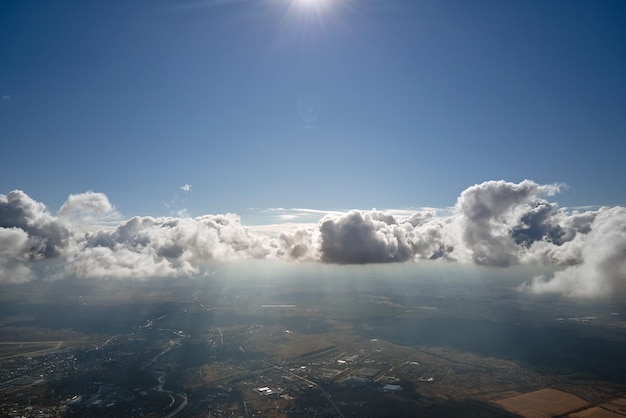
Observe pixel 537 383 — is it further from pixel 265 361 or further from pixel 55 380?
pixel 55 380

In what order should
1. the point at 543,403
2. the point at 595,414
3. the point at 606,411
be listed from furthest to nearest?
the point at 543,403 → the point at 606,411 → the point at 595,414

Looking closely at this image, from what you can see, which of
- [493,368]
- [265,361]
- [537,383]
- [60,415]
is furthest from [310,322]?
[60,415]

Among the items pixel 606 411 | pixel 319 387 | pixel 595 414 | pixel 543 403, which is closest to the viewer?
pixel 595 414

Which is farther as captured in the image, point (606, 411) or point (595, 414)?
point (606, 411)

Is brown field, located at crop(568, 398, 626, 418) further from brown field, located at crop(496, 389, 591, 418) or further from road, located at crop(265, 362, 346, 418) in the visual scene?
road, located at crop(265, 362, 346, 418)

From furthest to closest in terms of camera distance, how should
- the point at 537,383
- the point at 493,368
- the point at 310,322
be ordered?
the point at 310,322
the point at 493,368
the point at 537,383

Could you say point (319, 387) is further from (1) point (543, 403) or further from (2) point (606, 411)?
(2) point (606, 411)

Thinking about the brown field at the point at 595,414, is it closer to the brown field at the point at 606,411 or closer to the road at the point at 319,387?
the brown field at the point at 606,411

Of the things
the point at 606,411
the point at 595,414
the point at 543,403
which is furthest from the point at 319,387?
the point at 606,411
